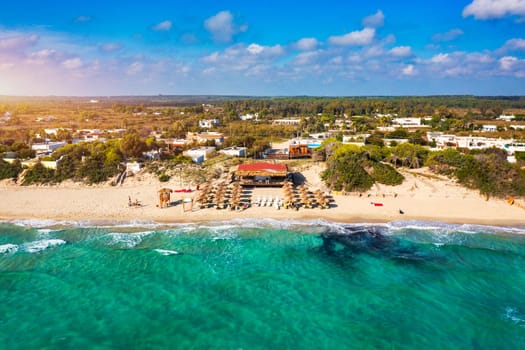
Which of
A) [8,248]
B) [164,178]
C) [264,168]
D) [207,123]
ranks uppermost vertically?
[207,123]

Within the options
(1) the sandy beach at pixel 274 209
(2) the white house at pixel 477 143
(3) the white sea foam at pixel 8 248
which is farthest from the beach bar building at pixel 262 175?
(2) the white house at pixel 477 143

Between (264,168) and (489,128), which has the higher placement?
(489,128)

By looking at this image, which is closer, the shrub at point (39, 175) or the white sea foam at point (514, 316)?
the white sea foam at point (514, 316)

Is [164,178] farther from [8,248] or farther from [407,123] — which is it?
[407,123]

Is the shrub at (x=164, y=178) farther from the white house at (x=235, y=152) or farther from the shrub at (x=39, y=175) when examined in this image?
the white house at (x=235, y=152)

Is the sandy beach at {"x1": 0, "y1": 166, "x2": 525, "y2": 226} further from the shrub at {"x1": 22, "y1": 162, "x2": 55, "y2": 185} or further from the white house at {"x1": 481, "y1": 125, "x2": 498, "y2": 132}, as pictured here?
the white house at {"x1": 481, "y1": 125, "x2": 498, "y2": 132}

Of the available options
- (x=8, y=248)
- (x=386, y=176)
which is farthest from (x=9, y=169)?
(x=386, y=176)
